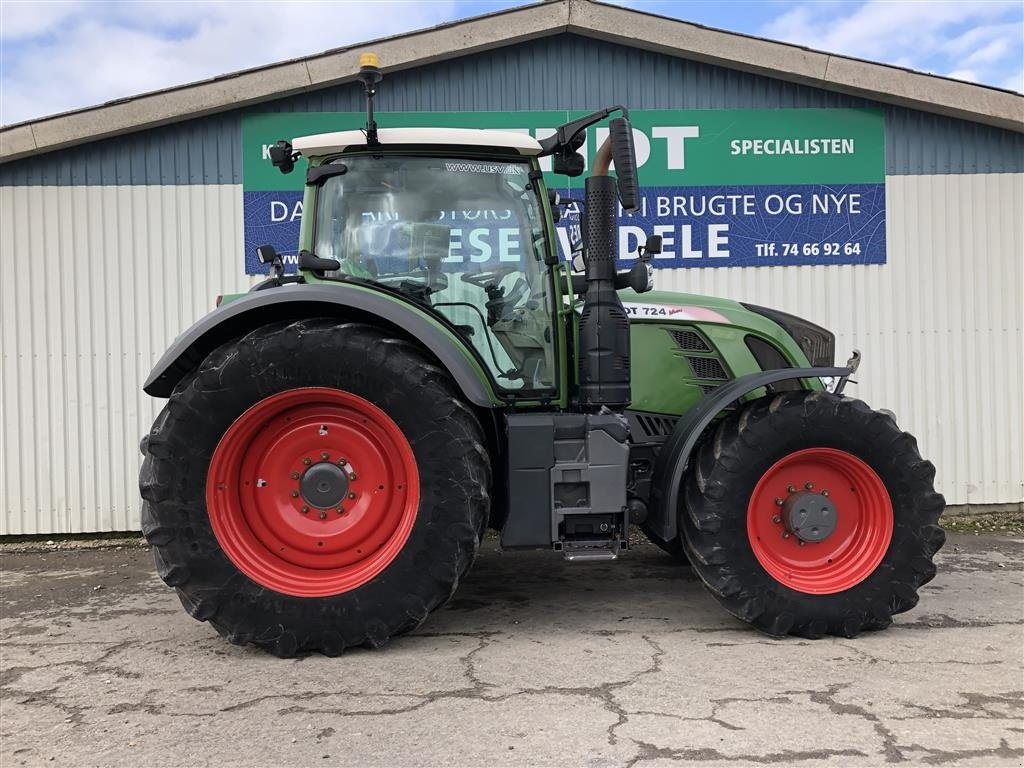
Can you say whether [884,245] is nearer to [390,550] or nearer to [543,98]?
Result: [543,98]

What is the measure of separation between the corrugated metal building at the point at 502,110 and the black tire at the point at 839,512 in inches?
125

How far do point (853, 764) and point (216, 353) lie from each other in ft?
9.86

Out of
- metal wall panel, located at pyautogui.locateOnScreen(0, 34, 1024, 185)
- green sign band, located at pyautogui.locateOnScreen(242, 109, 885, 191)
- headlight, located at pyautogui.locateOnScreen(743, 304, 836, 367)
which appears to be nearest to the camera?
headlight, located at pyautogui.locateOnScreen(743, 304, 836, 367)

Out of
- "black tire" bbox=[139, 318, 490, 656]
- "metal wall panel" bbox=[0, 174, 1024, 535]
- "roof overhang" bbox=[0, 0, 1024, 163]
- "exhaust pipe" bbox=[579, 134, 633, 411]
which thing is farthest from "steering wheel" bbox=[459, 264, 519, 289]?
"roof overhang" bbox=[0, 0, 1024, 163]

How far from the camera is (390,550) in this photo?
3715 mm

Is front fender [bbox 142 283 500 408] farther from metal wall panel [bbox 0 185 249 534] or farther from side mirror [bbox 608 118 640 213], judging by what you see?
metal wall panel [bbox 0 185 249 534]

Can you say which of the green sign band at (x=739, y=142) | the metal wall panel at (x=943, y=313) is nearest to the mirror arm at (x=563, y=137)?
the green sign band at (x=739, y=142)

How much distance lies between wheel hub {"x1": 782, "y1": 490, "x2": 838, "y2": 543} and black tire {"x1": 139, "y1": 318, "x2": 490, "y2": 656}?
1541 millimetres

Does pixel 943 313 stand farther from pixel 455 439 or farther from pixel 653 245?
pixel 455 439

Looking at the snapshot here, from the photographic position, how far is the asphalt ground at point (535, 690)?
8.93ft

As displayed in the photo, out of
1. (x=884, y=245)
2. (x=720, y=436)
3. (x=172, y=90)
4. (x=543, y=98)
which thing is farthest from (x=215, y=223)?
(x=884, y=245)

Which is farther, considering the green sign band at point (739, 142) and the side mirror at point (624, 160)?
the green sign band at point (739, 142)

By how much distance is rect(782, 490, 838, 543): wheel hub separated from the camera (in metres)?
3.95

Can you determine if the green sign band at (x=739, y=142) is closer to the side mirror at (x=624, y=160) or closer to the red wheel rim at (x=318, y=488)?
the side mirror at (x=624, y=160)
